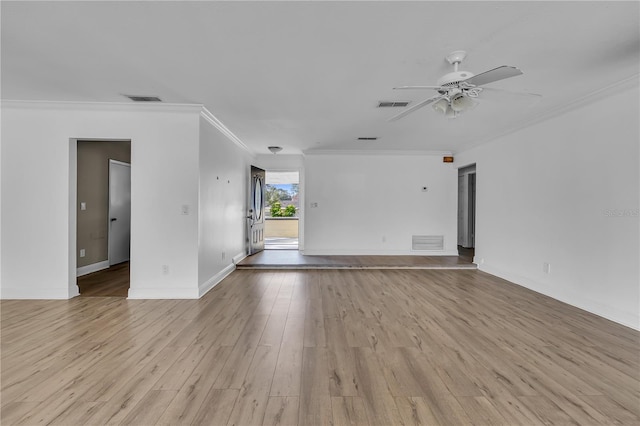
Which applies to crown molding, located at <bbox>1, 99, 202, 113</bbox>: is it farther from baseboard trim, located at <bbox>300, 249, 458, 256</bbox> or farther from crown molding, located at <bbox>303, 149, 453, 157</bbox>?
baseboard trim, located at <bbox>300, 249, 458, 256</bbox>

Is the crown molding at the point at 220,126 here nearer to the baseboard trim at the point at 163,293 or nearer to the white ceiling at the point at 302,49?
the white ceiling at the point at 302,49

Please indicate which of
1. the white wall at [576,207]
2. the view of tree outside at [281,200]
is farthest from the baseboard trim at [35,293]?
the view of tree outside at [281,200]

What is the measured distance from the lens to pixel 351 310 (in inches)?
136

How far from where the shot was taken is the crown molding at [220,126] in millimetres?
4004

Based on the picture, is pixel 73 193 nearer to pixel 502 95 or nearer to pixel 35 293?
pixel 35 293

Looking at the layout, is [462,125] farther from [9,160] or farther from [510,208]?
[9,160]

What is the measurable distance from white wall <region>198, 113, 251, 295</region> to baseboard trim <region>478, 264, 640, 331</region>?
15.6ft

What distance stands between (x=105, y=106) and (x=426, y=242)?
6507mm

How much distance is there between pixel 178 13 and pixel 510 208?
17.1 feet

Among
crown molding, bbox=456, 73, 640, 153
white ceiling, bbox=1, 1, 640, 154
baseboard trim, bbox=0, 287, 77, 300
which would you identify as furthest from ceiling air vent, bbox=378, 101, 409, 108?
baseboard trim, bbox=0, 287, 77, 300

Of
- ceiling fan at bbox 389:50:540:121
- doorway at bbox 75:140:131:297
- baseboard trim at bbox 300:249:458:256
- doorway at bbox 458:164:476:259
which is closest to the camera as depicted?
ceiling fan at bbox 389:50:540:121

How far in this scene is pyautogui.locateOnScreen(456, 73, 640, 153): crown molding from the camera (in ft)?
9.95

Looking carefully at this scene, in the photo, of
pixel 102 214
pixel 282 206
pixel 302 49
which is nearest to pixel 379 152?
pixel 302 49

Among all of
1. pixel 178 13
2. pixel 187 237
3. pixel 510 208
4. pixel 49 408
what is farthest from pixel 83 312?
pixel 510 208
